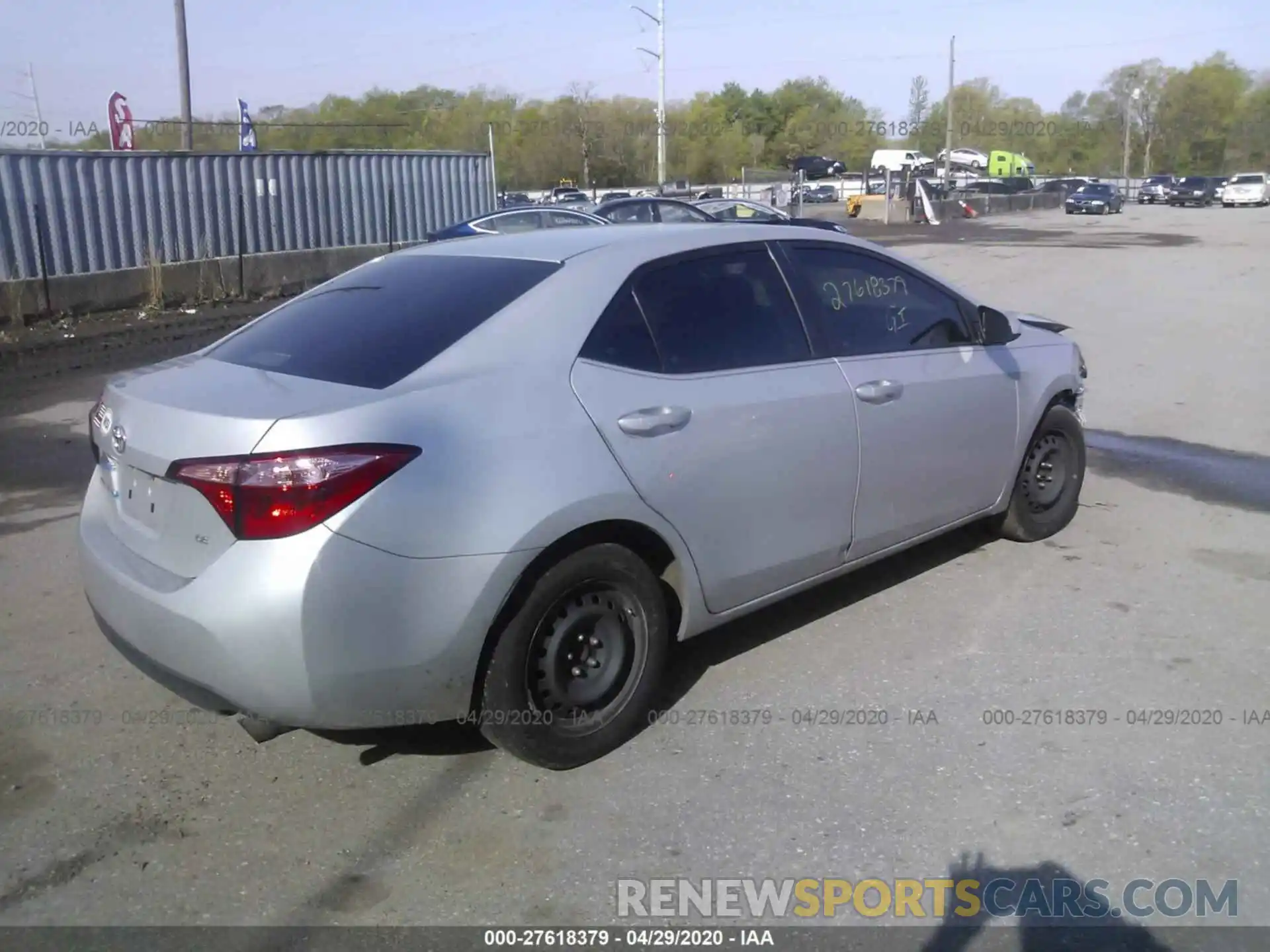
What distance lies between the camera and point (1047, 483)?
5.90 metres

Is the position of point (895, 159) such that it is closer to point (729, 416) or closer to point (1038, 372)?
point (1038, 372)

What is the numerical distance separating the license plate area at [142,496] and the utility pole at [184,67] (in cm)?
2149

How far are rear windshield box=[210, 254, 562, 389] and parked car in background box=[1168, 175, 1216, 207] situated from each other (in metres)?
65.4

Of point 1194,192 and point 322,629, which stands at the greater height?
point 1194,192

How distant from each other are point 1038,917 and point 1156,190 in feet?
237

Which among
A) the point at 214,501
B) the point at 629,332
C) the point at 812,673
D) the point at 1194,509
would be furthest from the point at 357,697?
the point at 1194,509

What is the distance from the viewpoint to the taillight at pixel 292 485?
10.3ft

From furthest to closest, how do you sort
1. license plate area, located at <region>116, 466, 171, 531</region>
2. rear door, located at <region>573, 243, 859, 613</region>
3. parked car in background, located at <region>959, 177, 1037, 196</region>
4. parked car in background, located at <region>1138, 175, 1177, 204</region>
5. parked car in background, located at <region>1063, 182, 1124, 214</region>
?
parked car in background, located at <region>1138, 175, 1177, 204</region> < parked car in background, located at <region>959, 177, 1037, 196</region> < parked car in background, located at <region>1063, 182, 1124, 214</region> < rear door, located at <region>573, 243, 859, 613</region> < license plate area, located at <region>116, 466, 171, 531</region>

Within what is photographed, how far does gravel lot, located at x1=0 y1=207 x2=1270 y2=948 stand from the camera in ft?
10.6

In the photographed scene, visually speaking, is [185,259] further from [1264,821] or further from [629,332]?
[1264,821]

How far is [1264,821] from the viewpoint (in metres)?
3.44

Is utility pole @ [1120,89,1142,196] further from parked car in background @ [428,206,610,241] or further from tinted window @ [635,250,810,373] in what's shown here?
tinted window @ [635,250,810,373]

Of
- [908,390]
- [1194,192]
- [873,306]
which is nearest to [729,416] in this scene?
[908,390]

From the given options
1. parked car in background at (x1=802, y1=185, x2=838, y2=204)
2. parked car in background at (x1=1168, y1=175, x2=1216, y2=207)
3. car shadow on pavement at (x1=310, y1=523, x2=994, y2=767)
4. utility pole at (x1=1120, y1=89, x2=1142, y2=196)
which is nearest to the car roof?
car shadow on pavement at (x1=310, y1=523, x2=994, y2=767)
